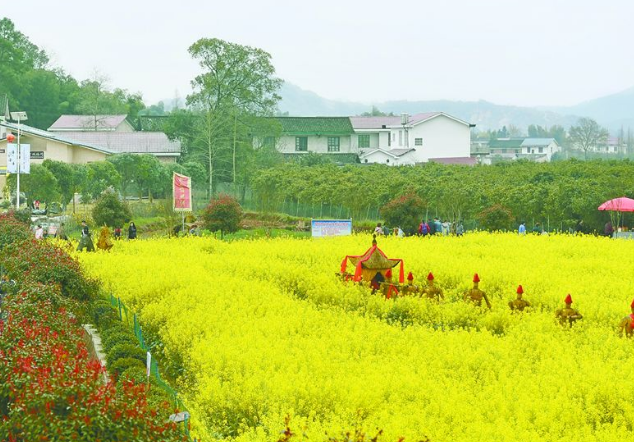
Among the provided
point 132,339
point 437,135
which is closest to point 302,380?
point 132,339

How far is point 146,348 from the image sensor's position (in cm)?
1452

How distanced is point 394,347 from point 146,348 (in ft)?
14.4

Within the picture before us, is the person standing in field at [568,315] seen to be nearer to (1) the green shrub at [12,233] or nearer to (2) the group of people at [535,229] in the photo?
(1) the green shrub at [12,233]

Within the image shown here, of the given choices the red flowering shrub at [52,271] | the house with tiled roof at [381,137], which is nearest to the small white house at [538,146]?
the house with tiled roof at [381,137]

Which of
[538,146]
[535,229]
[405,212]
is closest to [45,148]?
[405,212]

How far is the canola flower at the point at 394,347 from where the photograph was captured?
32.6ft

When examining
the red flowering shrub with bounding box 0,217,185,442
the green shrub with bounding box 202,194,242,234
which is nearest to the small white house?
the green shrub with bounding box 202,194,242,234

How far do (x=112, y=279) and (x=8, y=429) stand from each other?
12.1 m

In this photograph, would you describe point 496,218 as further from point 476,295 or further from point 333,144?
point 333,144

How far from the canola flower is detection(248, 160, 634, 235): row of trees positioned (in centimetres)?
1257

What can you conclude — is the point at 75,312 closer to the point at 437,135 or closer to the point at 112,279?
the point at 112,279

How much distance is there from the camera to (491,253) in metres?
24.0

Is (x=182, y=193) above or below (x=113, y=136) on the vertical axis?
below

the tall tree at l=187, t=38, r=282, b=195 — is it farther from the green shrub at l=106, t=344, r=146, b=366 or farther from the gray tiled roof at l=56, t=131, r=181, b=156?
the green shrub at l=106, t=344, r=146, b=366
